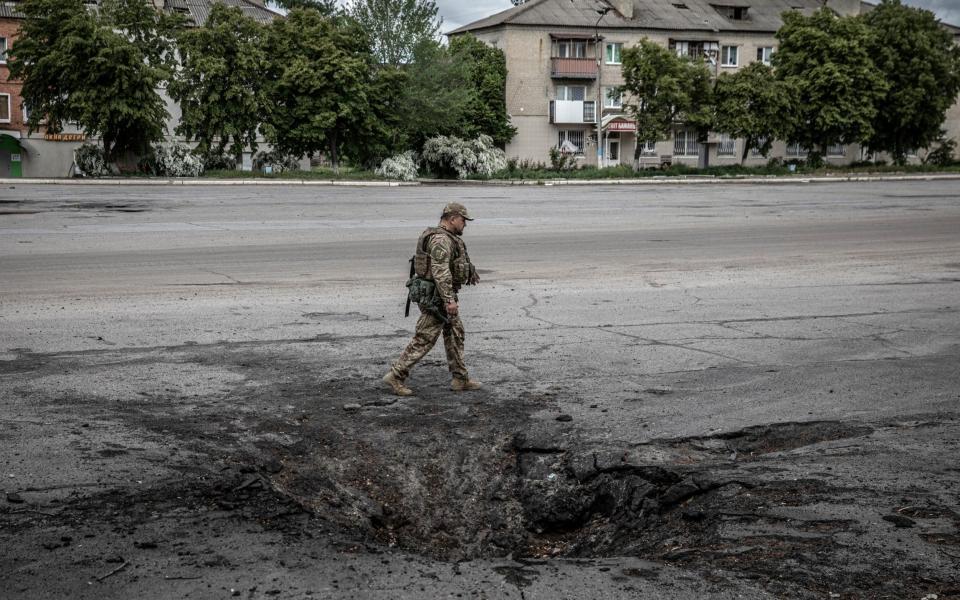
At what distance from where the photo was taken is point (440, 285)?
7738mm

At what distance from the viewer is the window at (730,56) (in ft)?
236

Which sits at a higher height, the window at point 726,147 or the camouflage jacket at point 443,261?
the window at point 726,147

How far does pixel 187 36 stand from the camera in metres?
49.7

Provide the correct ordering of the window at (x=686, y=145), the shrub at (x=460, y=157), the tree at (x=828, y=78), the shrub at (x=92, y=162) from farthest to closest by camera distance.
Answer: the window at (x=686, y=145) → the tree at (x=828, y=78) → the shrub at (x=460, y=157) → the shrub at (x=92, y=162)

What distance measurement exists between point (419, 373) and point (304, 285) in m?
5.09

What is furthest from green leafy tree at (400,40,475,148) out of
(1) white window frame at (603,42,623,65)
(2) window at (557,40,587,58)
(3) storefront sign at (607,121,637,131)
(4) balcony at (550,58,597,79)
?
(1) white window frame at (603,42,623,65)

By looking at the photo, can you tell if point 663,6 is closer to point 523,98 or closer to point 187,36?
point 523,98

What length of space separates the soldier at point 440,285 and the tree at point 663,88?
1994 inches

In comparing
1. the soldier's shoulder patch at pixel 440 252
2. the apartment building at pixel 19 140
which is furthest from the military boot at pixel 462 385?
the apartment building at pixel 19 140

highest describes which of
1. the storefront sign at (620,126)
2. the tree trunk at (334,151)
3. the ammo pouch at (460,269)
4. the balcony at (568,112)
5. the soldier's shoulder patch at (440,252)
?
the balcony at (568,112)

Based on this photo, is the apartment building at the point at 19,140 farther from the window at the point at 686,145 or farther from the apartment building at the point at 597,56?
the window at the point at 686,145

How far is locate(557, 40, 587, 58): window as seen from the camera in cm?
6819

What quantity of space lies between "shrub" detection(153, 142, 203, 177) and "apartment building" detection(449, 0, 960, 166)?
82.2 ft

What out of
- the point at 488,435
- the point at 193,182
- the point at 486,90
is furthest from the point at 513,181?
the point at 488,435
